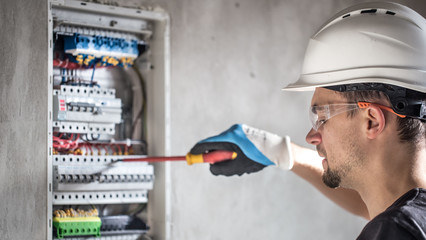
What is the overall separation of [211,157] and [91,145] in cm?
54

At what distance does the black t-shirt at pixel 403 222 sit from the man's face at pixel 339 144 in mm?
234

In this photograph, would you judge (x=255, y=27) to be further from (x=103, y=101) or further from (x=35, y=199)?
(x=35, y=199)

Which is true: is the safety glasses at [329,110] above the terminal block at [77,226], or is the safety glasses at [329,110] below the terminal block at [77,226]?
above

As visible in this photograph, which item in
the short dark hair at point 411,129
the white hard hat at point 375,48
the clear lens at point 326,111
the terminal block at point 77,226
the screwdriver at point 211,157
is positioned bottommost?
the terminal block at point 77,226

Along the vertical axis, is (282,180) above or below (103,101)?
below

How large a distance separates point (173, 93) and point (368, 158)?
965 mm

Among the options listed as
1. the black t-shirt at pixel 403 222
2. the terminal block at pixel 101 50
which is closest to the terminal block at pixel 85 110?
the terminal block at pixel 101 50

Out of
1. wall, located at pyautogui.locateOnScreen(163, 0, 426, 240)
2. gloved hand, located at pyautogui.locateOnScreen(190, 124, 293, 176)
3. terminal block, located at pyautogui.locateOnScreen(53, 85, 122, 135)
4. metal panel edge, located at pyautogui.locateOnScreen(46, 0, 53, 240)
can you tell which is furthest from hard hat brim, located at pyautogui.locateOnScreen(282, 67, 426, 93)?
metal panel edge, located at pyautogui.locateOnScreen(46, 0, 53, 240)

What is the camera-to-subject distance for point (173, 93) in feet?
7.42

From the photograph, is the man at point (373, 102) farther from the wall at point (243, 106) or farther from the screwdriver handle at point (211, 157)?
the wall at point (243, 106)

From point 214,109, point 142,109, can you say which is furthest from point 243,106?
point 142,109

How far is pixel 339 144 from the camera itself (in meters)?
1.64

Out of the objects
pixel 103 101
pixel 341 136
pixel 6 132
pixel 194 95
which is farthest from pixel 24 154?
pixel 341 136

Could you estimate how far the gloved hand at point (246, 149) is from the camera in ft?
6.37
